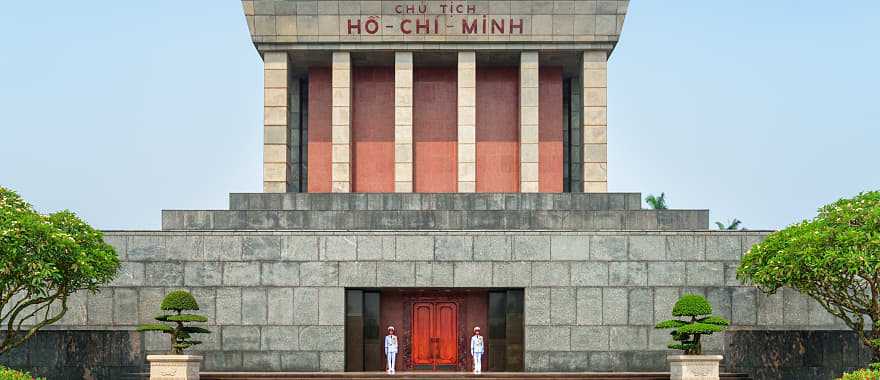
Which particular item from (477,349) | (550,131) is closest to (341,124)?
(550,131)

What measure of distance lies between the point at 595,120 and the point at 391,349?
12069 mm

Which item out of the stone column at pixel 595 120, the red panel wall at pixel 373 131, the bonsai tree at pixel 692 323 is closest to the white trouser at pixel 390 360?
the bonsai tree at pixel 692 323

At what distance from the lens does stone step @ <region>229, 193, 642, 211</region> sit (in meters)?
37.0

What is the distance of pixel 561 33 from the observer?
1597 inches

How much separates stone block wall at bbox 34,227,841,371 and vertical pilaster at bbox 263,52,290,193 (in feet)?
21.7

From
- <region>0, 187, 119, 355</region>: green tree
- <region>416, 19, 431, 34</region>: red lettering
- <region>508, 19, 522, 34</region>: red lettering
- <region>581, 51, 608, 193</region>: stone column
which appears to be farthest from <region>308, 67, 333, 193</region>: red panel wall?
<region>0, 187, 119, 355</region>: green tree

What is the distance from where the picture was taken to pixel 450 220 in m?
35.6

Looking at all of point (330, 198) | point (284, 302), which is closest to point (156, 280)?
point (284, 302)

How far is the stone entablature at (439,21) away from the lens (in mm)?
40375

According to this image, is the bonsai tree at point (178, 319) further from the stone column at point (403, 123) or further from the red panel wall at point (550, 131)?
the red panel wall at point (550, 131)

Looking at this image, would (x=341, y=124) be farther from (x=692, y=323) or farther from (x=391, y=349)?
(x=692, y=323)

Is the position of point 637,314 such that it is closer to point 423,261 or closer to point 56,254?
point 423,261

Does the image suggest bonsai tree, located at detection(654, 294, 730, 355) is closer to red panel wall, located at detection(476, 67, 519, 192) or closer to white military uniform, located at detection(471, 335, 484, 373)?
white military uniform, located at detection(471, 335, 484, 373)

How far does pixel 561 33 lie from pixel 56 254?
1951cm
